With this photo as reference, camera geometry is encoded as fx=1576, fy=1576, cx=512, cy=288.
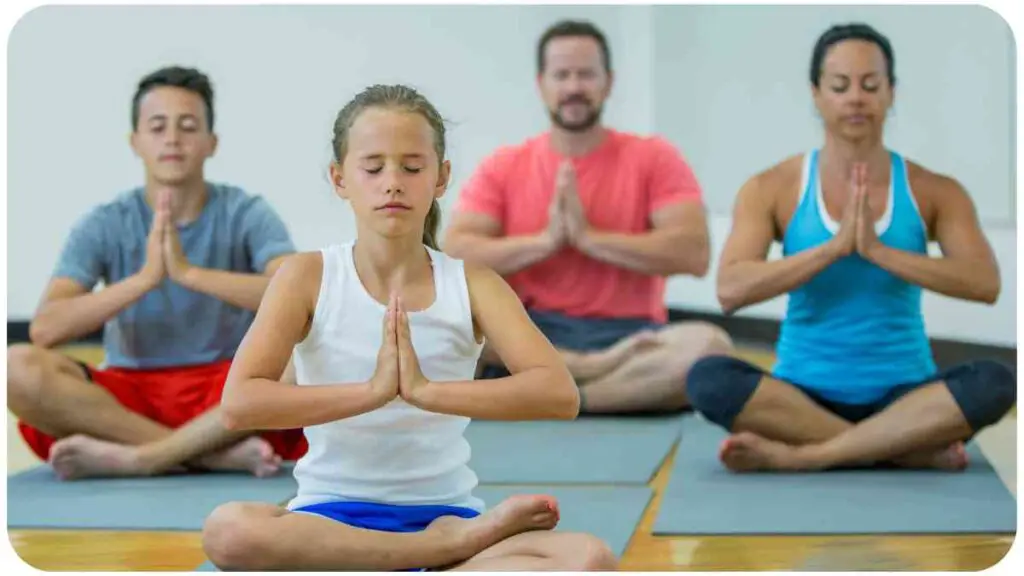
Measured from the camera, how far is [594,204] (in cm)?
441

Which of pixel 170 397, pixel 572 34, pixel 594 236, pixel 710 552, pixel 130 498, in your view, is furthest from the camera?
pixel 572 34

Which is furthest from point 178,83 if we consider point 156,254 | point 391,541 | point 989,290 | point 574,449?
point 989,290

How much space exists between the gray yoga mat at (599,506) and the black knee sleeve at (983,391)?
69 centimetres

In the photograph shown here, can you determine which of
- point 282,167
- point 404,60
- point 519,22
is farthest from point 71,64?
point 519,22

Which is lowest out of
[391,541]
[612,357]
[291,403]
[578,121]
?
[612,357]

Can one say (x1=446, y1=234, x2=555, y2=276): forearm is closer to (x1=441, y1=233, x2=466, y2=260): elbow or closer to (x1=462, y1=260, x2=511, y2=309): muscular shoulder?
(x1=441, y1=233, x2=466, y2=260): elbow

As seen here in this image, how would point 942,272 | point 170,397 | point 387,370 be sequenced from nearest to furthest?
point 387,370
point 942,272
point 170,397

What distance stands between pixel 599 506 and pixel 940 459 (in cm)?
80

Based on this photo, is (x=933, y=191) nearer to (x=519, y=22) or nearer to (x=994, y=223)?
(x=994, y=223)

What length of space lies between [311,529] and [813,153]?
177 centimetres

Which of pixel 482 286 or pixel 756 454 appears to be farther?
pixel 756 454

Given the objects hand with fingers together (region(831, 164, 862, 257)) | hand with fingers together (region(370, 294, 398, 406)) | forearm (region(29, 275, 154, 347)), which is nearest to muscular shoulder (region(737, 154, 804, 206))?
hand with fingers together (region(831, 164, 862, 257))

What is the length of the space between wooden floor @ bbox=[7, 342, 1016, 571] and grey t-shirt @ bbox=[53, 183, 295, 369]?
2.42 ft

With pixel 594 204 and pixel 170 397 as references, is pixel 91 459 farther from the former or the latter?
pixel 594 204
